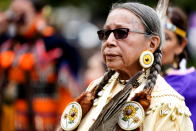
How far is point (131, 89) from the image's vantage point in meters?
4.86

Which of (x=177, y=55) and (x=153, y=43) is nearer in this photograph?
(x=153, y=43)

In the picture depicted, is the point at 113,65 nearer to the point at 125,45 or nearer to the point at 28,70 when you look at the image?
the point at 125,45

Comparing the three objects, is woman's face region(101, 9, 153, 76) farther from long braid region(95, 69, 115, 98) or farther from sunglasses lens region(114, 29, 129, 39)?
long braid region(95, 69, 115, 98)

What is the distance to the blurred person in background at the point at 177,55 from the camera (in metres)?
6.61

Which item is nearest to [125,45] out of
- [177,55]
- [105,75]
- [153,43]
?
[153,43]

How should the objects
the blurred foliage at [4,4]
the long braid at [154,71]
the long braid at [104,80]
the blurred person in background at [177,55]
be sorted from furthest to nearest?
the blurred foliage at [4,4], the blurred person in background at [177,55], the long braid at [104,80], the long braid at [154,71]

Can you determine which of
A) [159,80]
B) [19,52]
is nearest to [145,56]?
[159,80]

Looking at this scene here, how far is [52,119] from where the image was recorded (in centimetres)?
A: 1016

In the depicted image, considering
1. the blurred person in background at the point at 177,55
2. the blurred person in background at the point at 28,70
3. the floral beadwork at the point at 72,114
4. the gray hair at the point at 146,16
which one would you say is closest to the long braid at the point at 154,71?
the gray hair at the point at 146,16

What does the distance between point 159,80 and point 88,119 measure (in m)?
0.47

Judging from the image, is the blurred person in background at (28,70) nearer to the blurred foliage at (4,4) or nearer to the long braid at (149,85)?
the blurred foliage at (4,4)

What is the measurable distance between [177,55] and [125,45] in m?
2.11

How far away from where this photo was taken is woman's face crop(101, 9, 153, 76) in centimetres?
489

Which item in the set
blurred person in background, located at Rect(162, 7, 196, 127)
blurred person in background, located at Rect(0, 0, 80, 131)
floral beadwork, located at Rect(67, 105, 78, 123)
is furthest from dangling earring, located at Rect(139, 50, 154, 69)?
blurred person in background, located at Rect(0, 0, 80, 131)
